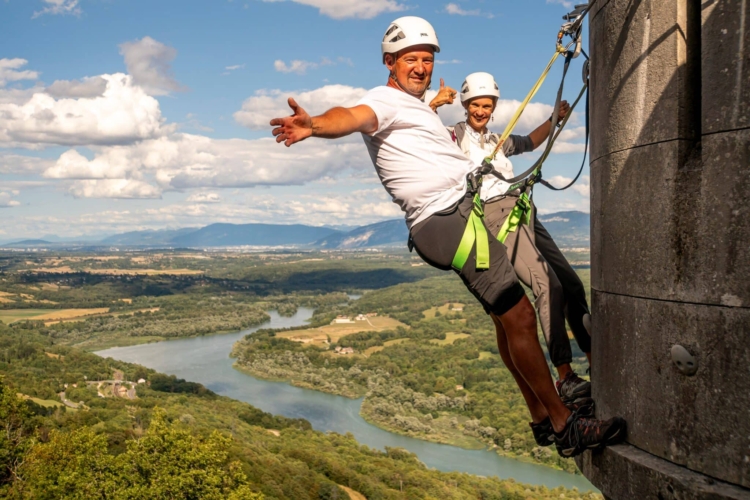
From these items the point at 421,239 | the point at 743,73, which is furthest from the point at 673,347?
the point at 421,239

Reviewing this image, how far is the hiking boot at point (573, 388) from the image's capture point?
344 cm

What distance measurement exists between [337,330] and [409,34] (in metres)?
96.1

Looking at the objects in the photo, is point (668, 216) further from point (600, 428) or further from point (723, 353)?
point (600, 428)

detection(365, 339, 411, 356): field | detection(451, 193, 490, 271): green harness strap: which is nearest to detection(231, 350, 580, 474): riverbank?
detection(365, 339, 411, 356): field

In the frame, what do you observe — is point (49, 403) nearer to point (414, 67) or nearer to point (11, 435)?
point (11, 435)

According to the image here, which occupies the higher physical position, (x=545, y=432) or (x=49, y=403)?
(x=545, y=432)

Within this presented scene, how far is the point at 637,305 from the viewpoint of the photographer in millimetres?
2646

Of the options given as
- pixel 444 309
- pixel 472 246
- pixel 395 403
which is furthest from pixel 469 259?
pixel 444 309

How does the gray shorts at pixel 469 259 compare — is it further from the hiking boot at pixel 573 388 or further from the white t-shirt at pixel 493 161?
the white t-shirt at pixel 493 161

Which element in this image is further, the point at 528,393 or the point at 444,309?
the point at 444,309

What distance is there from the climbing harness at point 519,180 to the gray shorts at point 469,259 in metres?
0.03

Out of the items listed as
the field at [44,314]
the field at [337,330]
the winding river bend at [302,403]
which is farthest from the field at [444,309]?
the field at [44,314]

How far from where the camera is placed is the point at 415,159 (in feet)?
10.6

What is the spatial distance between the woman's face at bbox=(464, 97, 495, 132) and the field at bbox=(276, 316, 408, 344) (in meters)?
84.7
